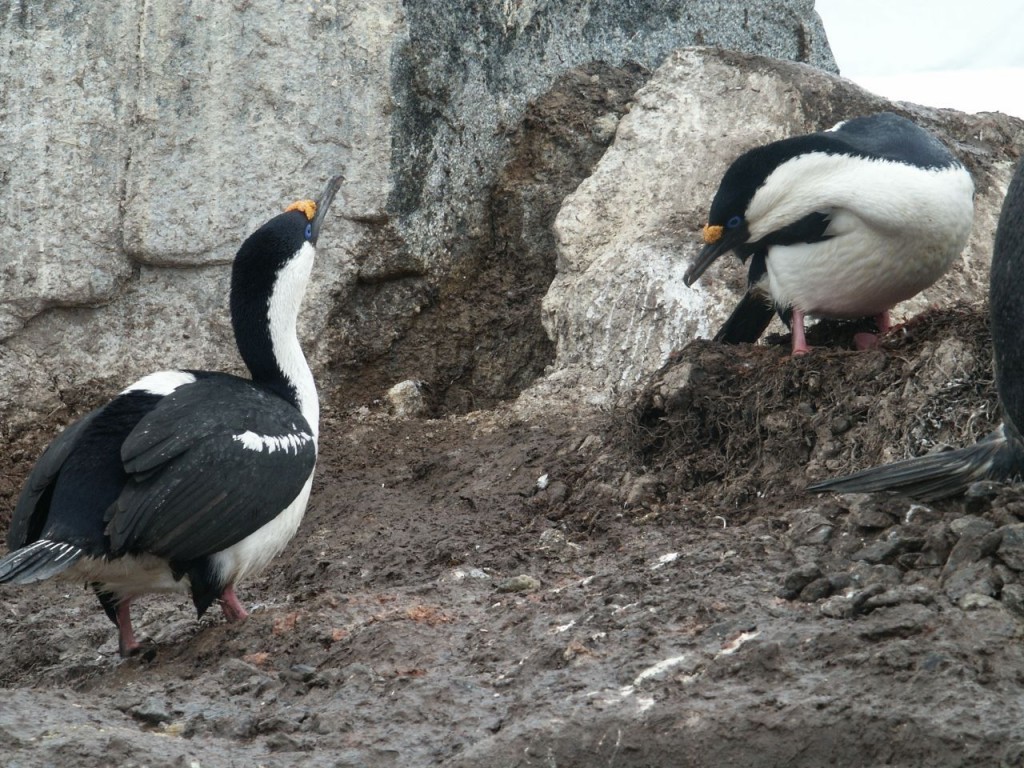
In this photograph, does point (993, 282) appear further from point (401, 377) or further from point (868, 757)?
point (401, 377)

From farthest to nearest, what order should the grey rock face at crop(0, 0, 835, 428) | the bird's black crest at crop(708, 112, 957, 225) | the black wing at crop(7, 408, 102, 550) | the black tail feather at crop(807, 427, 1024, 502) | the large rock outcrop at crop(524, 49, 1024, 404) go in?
the grey rock face at crop(0, 0, 835, 428), the large rock outcrop at crop(524, 49, 1024, 404), the bird's black crest at crop(708, 112, 957, 225), the black wing at crop(7, 408, 102, 550), the black tail feather at crop(807, 427, 1024, 502)

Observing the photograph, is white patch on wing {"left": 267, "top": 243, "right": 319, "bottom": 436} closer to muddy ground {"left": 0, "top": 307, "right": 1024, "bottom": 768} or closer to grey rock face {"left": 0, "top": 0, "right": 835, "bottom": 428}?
muddy ground {"left": 0, "top": 307, "right": 1024, "bottom": 768}

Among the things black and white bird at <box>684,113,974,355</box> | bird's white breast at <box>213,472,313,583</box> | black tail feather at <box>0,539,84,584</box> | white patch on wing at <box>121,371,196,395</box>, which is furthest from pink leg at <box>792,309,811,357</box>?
black tail feather at <box>0,539,84,584</box>

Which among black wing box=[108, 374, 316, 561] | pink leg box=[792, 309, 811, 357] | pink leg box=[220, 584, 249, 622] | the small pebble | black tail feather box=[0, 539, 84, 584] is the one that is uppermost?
pink leg box=[792, 309, 811, 357]

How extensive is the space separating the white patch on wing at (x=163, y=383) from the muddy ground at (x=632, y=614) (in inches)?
32.4

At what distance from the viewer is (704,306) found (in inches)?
269

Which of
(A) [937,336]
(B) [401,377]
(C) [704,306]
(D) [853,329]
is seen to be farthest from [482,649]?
(B) [401,377]

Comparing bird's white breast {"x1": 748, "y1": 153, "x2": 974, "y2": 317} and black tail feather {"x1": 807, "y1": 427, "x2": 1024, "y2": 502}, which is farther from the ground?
bird's white breast {"x1": 748, "y1": 153, "x2": 974, "y2": 317}

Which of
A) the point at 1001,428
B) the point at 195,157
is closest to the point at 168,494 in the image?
the point at 1001,428

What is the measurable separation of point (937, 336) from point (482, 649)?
2.20 meters

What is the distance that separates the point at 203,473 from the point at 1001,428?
2396mm

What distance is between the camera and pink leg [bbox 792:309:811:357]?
542cm

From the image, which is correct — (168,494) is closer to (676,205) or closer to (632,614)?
(632,614)

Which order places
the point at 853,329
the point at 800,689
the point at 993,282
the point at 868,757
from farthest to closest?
1. the point at 853,329
2. the point at 993,282
3. the point at 800,689
4. the point at 868,757
